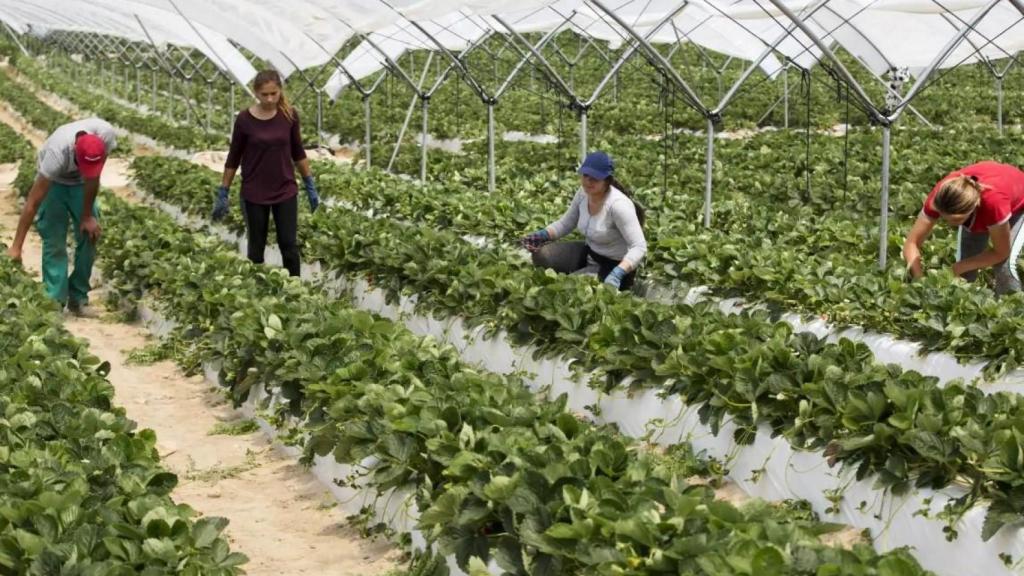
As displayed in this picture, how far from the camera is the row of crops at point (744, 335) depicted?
452 cm

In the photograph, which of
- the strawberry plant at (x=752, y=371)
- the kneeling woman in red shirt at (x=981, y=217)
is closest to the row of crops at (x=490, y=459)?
the strawberry plant at (x=752, y=371)

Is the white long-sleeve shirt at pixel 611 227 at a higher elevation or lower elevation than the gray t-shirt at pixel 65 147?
lower

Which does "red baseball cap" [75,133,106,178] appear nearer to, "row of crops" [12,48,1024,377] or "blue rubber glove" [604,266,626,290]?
"row of crops" [12,48,1024,377]

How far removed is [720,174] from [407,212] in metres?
4.48

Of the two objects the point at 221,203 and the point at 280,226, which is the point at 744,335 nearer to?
the point at 280,226

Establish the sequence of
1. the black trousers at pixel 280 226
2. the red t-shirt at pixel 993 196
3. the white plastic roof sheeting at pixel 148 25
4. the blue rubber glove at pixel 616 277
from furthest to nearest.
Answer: the white plastic roof sheeting at pixel 148 25 → the black trousers at pixel 280 226 → the blue rubber glove at pixel 616 277 → the red t-shirt at pixel 993 196

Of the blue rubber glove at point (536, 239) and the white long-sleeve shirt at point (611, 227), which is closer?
the white long-sleeve shirt at point (611, 227)

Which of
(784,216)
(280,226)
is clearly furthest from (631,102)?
(280,226)

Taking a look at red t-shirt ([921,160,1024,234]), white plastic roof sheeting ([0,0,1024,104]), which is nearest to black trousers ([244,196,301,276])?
white plastic roof sheeting ([0,0,1024,104])

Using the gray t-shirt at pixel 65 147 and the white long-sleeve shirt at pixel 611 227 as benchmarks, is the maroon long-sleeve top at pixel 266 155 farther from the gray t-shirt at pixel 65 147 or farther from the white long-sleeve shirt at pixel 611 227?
the white long-sleeve shirt at pixel 611 227

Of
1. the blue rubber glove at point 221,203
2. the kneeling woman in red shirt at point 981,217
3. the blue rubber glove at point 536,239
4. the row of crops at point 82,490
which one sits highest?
the kneeling woman in red shirt at point 981,217

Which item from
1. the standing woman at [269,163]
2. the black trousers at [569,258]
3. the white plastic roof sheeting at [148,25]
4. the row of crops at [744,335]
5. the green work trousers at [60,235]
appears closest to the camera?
the row of crops at [744,335]

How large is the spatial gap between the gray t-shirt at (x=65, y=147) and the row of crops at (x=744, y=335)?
1024 millimetres

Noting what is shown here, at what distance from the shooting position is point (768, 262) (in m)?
7.72
